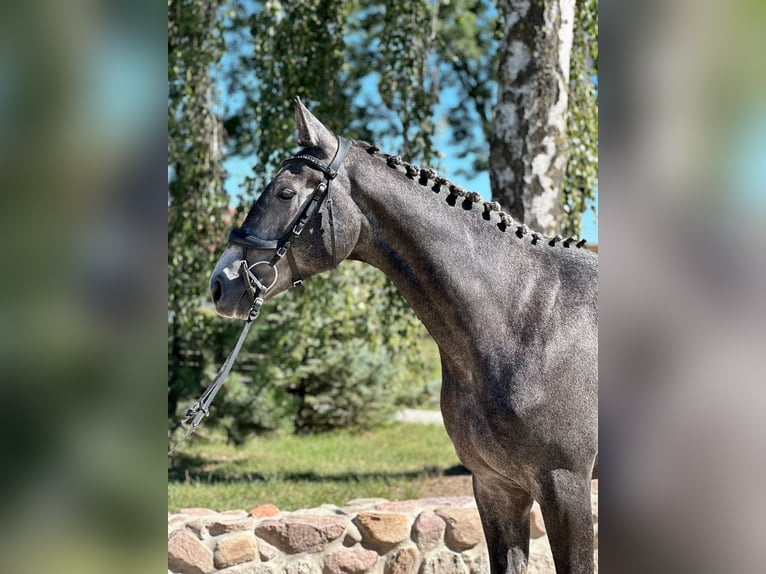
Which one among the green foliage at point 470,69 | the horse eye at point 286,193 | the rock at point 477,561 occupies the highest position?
the green foliage at point 470,69

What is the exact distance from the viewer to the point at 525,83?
15.3ft

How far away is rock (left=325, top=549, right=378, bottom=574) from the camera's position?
3363 millimetres

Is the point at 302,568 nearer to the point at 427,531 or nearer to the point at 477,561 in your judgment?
the point at 427,531

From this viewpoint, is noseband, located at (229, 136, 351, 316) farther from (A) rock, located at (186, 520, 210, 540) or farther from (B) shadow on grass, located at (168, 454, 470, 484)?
(B) shadow on grass, located at (168, 454, 470, 484)

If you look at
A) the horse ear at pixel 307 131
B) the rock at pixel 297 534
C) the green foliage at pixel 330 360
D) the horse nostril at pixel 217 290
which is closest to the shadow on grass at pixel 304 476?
the green foliage at pixel 330 360

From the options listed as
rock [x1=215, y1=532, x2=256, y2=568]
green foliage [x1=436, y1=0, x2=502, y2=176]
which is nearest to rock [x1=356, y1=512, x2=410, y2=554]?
rock [x1=215, y1=532, x2=256, y2=568]

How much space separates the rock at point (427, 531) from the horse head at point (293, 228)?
179cm

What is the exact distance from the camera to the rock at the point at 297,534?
3.36 meters

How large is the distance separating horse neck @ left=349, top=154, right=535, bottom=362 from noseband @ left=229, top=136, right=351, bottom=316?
82 millimetres

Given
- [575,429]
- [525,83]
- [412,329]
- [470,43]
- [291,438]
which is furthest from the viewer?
[470,43]
